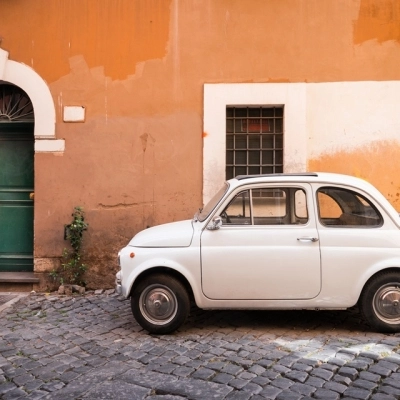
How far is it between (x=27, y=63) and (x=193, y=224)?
4194 mm

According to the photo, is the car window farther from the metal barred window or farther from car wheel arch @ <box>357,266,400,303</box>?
the metal barred window

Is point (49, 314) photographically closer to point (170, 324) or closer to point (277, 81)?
point (170, 324)

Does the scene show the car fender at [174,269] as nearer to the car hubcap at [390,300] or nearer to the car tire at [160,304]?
the car tire at [160,304]

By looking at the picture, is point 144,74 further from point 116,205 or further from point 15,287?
point 15,287

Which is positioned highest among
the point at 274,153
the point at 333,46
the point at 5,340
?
the point at 333,46

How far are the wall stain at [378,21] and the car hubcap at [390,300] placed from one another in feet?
13.5

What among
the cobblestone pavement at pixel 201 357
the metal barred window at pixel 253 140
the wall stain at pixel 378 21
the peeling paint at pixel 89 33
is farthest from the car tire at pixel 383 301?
the peeling paint at pixel 89 33

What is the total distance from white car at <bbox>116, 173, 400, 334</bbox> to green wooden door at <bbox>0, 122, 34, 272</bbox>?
3461 mm

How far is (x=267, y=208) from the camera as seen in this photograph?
5.57 meters

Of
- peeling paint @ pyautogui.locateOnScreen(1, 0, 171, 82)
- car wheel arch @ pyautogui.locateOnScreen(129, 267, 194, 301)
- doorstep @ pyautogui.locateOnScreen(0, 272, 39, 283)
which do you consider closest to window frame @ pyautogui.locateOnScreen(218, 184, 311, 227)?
car wheel arch @ pyautogui.locateOnScreen(129, 267, 194, 301)

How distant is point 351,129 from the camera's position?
771cm

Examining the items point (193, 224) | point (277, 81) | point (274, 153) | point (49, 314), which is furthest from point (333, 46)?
point (49, 314)

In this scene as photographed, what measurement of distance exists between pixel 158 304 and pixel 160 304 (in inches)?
0.8

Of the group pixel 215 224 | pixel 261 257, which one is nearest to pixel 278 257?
pixel 261 257
